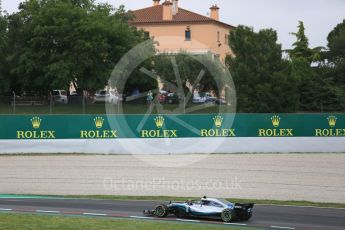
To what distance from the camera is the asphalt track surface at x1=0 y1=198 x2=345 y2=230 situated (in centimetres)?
2012

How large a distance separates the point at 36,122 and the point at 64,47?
80.6 feet

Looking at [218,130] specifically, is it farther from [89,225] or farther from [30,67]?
[30,67]

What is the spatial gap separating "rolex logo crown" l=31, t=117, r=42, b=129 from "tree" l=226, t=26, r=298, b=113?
1859 cm

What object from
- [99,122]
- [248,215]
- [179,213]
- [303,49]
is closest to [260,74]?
[99,122]

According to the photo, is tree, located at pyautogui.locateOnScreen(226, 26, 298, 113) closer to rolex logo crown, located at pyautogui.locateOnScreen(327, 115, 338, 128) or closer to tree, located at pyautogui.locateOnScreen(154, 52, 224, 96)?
tree, located at pyautogui.locateOnScreen(154, 52, 224, 96)

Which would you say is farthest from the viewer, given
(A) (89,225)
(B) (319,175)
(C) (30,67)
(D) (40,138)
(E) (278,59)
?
(C) (30,67)

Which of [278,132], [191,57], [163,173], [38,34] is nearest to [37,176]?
[163,173]

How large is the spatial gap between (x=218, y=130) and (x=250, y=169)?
6767mm

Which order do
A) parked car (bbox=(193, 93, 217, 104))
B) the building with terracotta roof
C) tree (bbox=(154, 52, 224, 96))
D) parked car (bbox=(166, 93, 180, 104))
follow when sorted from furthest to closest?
the building with terracotta roof
tree (bbox=(154, 52, 224, 96))
parked car (bbox=(193, 93, 217, 104))
parked car (bbox=(166, 93, 180, 104))

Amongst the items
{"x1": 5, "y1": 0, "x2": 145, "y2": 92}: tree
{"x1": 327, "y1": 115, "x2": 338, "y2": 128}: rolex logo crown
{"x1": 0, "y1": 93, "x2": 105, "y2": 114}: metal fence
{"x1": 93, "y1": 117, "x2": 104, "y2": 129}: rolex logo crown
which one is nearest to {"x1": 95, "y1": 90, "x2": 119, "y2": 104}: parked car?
{"x1": 5, "y1": 0, "x2": 145, "y2": 92}: tree

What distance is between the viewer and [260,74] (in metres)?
54.6

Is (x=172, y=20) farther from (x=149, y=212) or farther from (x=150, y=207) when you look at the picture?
(x=149, y=212)

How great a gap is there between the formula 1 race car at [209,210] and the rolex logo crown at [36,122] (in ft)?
65.6

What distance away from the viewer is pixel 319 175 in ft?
105
